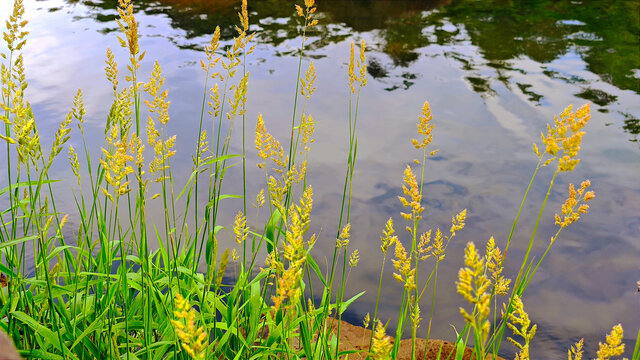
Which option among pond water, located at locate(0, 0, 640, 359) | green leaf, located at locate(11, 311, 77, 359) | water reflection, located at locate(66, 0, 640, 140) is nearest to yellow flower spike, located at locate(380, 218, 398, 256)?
green leaf, located at locate(11, 311, 77, 359)

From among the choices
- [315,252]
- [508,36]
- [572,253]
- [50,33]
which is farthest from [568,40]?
[50,33]

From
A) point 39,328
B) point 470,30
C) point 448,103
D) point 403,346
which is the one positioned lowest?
point 403,346

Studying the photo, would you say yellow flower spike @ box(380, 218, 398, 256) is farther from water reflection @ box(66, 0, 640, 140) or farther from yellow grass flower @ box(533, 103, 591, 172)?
water reflection @ box(66, 0, 640, 140)

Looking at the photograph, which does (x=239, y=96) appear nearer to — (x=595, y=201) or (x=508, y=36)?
(x=595, y=201)

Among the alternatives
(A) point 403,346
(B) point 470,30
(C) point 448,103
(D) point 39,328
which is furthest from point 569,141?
(B) point 470,30

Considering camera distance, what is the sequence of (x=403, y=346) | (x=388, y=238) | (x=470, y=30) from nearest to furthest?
(x=388, y=238)
(x=403, y=346)
(x=470, y=30)

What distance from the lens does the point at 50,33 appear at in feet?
27.4

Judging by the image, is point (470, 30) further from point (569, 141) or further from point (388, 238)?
point (569, 141)

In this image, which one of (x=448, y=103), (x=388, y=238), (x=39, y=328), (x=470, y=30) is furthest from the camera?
(x=470, y=30)

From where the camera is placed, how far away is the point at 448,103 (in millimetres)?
6086

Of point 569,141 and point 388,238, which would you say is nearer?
point 569,141

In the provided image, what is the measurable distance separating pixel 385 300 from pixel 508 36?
599 centimetres

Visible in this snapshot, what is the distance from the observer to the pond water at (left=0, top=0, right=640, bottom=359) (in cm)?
381

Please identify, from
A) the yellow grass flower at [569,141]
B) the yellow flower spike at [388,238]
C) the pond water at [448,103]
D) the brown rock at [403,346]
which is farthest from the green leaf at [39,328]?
the pond water at [448,103]
